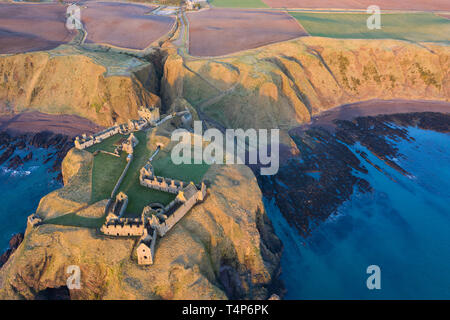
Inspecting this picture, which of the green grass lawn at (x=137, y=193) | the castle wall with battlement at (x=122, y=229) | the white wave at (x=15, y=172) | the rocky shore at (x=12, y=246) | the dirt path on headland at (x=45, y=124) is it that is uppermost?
the dirt path on headland at (x=45, y=124)

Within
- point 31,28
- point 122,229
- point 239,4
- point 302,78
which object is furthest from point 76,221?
point 239,4

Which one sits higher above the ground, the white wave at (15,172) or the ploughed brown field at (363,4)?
the ploughed brown field at (363,4)

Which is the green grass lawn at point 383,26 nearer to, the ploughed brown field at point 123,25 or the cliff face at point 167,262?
the ploughed brown field at point 123,25

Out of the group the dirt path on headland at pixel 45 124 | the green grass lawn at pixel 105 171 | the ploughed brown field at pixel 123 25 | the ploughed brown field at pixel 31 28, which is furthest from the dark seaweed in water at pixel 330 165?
the ploughed brown field at pixel 31 28

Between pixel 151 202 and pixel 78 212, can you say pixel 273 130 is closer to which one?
pixel 151 202

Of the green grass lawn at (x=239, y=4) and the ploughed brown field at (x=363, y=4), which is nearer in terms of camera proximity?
the ploughed brown field at (x=363, y=4)

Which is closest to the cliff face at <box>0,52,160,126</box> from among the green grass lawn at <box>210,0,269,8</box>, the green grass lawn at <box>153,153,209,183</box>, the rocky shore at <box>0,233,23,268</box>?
the green grass lawn at <box>153,153,209,183</box>

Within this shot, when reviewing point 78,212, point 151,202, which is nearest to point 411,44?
point 151,202
